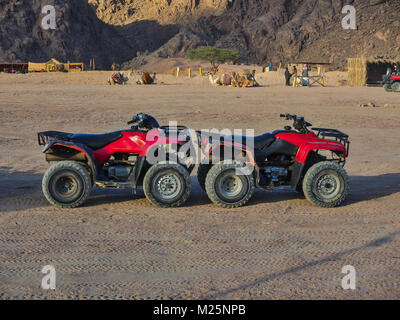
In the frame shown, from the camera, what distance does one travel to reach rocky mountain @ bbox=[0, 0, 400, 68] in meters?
78.6

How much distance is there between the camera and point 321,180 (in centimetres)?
780

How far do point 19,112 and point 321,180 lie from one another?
14847mm

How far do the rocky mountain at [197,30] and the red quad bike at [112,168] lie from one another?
70.0m

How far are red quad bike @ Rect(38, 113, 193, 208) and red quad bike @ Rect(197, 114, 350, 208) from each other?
1.58ft

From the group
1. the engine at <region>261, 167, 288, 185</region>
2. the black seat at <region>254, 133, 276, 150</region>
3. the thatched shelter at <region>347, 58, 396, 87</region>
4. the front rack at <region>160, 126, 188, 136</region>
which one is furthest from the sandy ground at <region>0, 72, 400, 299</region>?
the thatched shelter at <region>347, 58, 396, 87</region>

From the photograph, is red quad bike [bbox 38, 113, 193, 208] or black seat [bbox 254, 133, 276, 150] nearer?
red quad bike [bbox 38, 113, 193, 208]

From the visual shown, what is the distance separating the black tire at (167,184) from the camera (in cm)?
752
